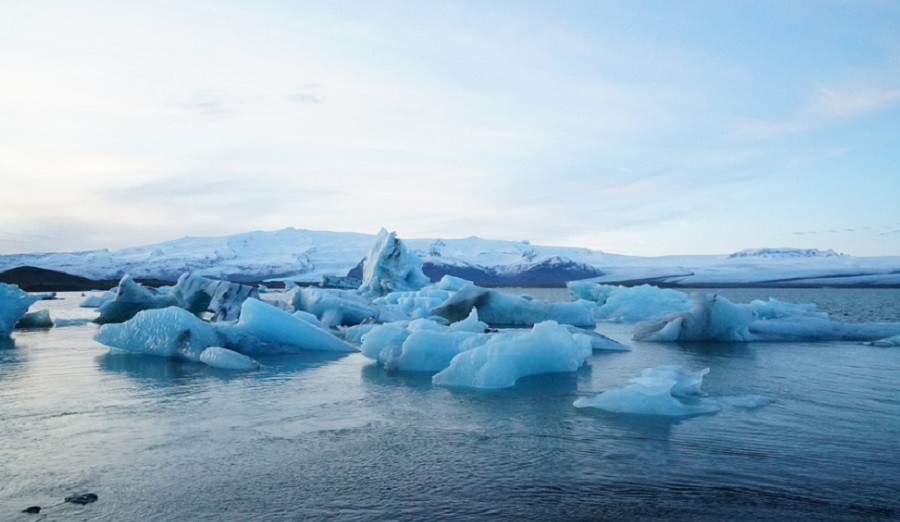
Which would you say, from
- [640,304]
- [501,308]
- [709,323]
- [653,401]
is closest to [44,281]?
[501,308]

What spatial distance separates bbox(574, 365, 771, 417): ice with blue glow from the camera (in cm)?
625

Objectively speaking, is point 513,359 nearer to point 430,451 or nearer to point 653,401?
point 653,401

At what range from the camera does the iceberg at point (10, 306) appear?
14.9 meters

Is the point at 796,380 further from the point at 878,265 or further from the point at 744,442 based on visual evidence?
the point at 878,265

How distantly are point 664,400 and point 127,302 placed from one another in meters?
15.9

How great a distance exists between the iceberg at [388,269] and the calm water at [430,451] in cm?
1905

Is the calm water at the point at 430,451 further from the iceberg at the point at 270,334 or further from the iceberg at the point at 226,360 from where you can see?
A: the iceberg at the point at 270,334

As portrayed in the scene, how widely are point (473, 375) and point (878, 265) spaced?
95221 millimetres

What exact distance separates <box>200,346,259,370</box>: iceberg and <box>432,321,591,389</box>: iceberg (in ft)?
9.98

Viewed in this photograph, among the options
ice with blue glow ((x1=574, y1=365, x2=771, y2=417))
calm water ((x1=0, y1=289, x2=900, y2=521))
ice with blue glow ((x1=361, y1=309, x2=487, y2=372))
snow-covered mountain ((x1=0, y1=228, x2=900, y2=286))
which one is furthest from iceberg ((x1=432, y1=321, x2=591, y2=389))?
snow-covered mountain ((x1=0, y1=228, x2=900, y2=286))

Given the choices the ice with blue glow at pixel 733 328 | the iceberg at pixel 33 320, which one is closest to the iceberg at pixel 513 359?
the ice with blue glow at pixel 733 328

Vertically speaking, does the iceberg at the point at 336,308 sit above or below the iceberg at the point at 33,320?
above

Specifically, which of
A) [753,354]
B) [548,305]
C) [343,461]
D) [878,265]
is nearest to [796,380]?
[753,354]

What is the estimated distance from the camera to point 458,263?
120m
